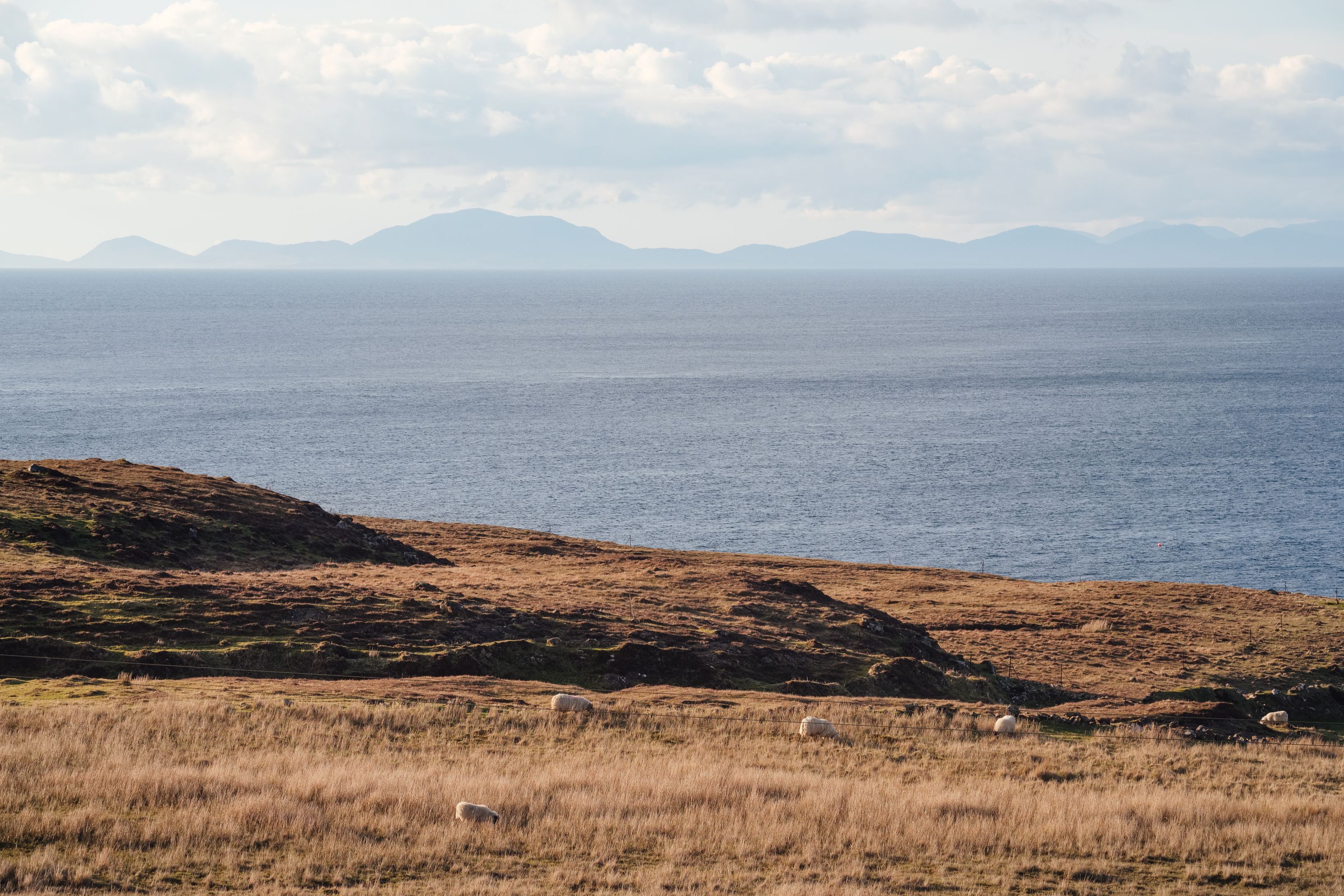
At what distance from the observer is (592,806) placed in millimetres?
21906

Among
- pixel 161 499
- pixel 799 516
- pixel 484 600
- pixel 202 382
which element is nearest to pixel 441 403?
pixel 202 382

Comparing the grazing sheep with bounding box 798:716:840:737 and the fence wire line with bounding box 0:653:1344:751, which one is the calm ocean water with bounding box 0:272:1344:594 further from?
→ the grazing sheep with bounding box 798:716:840:737

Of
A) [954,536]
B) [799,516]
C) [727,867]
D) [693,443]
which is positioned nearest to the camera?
[727,867]

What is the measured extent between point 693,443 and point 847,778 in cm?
10630

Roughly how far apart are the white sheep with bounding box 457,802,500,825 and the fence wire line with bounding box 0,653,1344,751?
944 centimetres

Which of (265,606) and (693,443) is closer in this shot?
(265,606)

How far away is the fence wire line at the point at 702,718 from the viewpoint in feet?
101

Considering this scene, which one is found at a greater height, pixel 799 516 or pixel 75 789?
pixel 75 789

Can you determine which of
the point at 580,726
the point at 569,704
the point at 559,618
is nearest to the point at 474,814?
the point at 580,726

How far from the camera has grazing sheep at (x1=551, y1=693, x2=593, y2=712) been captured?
102ft

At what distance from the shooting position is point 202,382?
7008 inches

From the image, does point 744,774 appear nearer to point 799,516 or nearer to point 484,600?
point 484,600

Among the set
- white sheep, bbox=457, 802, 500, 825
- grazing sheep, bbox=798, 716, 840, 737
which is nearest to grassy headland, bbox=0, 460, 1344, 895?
white sheep, bbox=457, 802, 500, 825

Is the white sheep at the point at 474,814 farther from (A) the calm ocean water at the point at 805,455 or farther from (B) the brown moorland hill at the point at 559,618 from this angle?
(A) the calm ocean water at the point at 805,455
